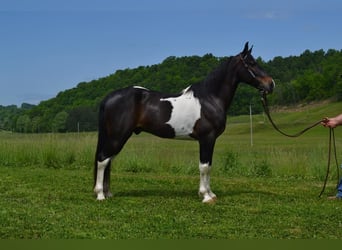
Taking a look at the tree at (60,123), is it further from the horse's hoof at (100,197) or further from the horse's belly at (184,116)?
the horse's belly at (184,116)

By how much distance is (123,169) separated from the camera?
12.6m

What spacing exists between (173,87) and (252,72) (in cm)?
2750

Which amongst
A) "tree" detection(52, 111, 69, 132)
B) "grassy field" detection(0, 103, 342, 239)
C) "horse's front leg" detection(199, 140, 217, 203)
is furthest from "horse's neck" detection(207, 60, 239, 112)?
"tree" detection(52, 111, 69, 132)

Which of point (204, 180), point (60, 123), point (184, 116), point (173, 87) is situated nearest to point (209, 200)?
point (204, 180)

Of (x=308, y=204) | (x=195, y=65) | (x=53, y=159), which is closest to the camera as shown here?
(x=308, y=204)

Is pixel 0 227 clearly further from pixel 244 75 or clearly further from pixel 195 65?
pixel 195 65

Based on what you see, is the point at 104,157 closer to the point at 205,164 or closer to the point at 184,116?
the point at 184,116

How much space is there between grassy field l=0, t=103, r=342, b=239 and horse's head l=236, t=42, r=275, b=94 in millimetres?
1837

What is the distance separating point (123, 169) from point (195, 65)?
26885 millimetres

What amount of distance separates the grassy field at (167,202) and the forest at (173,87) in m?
2.42

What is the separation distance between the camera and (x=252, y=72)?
298 inches

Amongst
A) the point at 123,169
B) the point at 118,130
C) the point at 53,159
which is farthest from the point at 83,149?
the point at 118,130

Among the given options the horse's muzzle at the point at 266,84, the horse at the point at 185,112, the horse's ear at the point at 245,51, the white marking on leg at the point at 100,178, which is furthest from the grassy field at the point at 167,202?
the horse's ear at the point at 245,51

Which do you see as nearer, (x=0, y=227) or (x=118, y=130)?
(x=0, y=227)
